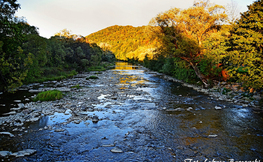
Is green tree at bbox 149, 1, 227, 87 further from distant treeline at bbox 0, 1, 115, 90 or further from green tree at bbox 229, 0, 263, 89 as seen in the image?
distant treeline at bbox 0, 1, 115, 90

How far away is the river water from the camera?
7.04m

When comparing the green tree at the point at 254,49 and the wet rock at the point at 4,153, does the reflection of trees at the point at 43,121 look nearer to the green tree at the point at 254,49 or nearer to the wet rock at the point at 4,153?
the wet rock at the point at 4,153

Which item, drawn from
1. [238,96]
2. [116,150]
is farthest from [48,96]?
[238,96]

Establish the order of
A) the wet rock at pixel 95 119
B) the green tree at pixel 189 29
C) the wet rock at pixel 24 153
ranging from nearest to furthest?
1. the wet rock at pixel 24 153
2. the wet rock at pixel 95 119
3. the green tree at pixel 189 29

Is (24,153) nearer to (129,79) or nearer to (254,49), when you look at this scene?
(254,49)

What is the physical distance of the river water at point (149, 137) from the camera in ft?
23.1

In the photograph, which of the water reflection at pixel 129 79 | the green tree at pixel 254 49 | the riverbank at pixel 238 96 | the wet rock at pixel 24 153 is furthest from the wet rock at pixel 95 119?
the green tree at pixel 254 49

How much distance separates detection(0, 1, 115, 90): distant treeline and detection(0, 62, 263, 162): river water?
10.8 meters

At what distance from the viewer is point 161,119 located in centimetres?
1145

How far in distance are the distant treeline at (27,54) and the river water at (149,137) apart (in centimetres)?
1078

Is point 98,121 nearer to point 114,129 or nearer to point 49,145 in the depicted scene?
point 114,129

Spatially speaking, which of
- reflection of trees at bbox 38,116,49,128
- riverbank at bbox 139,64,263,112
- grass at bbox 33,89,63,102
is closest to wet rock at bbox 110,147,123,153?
reflection of trees at bbox 38,116,49,128

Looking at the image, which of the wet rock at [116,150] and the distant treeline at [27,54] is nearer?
the wet rock at [116,150]

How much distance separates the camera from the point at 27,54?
89.2ft
